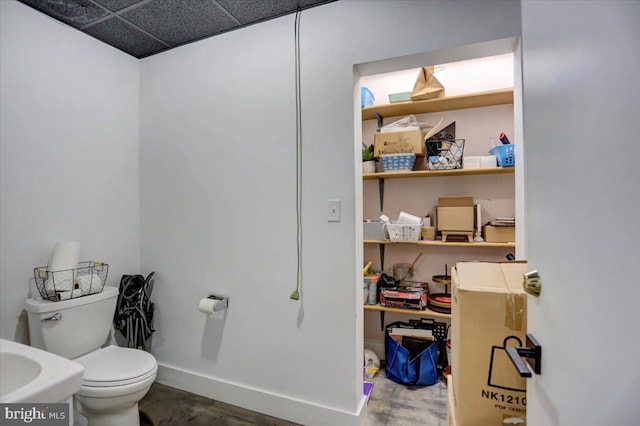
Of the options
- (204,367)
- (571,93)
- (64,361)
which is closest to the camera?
(571,93)

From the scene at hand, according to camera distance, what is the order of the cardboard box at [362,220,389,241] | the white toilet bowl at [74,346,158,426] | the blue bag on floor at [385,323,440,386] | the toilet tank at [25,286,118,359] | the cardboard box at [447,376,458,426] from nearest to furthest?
1. the cardboard box at [447,376,458,426]
2. the white toilet bowl at [74,346,158,426]
3. the toilet tank at [25,286,118,359]
4. the blue bag on floor at [385,323,440,386]
5. the cardboard box at [362,220,389,241]

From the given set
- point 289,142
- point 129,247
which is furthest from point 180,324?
point 289,142

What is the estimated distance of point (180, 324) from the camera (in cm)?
220

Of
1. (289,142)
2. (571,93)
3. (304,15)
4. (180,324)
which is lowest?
(180,324)

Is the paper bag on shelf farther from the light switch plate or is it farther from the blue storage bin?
the light switch plate

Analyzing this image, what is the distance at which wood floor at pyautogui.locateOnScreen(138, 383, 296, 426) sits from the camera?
1.82 metres

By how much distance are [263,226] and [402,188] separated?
1332 millimetres

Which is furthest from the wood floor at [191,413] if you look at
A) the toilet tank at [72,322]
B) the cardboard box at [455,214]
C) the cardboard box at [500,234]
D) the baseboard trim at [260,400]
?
the cardboard box at [500,234]

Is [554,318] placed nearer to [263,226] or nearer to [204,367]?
[263,226]

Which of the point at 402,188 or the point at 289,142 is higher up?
the point at 289,142

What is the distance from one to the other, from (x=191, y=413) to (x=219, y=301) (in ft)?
2.26

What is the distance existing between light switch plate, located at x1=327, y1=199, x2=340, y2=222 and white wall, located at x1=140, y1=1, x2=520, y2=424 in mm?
41

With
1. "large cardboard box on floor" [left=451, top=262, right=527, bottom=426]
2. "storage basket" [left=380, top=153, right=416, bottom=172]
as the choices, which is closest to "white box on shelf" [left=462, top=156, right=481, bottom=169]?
"storage basket" [left=380, top=153, right=416, bottom=172]

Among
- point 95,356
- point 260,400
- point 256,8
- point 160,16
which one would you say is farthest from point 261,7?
point 260,400
